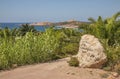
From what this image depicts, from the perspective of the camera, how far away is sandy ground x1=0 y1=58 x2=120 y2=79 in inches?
347

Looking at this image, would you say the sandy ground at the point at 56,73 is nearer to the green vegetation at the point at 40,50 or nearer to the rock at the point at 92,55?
the rock at the point at 92,55

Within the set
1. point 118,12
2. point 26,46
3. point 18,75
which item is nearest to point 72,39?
point 118,12

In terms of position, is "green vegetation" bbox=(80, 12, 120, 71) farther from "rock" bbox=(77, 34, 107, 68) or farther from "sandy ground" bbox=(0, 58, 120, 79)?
"sandy ground" bbox=(0, 58, 120, 79)

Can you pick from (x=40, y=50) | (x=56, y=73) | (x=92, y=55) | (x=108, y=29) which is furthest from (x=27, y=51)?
(x=108, y=29)

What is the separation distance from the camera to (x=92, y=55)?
9.86 metres

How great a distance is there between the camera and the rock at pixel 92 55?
32.2 feet

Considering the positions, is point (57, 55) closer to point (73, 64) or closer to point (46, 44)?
point (46, 44)

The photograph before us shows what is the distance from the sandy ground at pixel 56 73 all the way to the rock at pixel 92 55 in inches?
12.2

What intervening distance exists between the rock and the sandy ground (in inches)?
12.2

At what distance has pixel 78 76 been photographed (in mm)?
8812

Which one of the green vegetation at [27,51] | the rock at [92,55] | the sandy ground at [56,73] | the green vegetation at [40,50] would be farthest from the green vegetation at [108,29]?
the sandy ground at [56,73]

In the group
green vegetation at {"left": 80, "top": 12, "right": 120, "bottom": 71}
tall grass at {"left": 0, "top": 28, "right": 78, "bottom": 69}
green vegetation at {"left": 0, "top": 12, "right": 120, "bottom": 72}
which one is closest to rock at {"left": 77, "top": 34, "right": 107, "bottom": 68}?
green vegetation at {"left": 0, "top": 12, "right": 120, "bottom": 72}

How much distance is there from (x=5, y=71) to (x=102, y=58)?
3.50 m

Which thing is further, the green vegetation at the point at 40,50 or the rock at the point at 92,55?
the green vegetation at the point at 40,50
